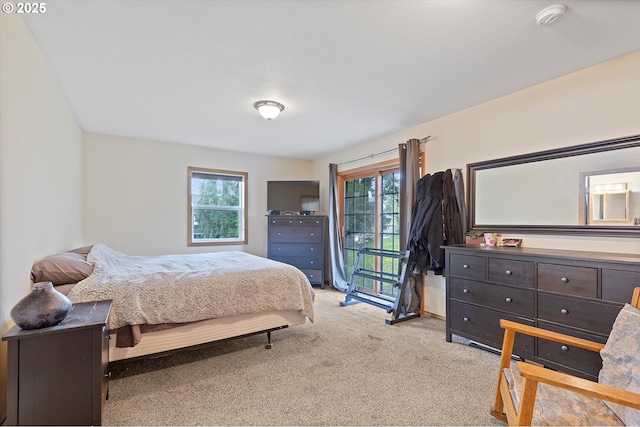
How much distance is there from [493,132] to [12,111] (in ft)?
12.3

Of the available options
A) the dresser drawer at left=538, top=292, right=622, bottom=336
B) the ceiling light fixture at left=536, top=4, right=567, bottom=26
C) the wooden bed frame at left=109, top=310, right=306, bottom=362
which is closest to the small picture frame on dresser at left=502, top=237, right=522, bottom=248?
the dresser drawer at left=538, top=292, right=622, bottom=336

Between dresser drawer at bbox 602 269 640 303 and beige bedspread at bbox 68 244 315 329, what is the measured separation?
2.15 meters

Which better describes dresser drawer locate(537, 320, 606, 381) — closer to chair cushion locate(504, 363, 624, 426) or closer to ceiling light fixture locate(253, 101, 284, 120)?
chair cushion locate(504, 363, 624, 426)

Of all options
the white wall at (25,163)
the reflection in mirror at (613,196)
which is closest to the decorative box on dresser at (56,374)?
the white wall at (25,163)

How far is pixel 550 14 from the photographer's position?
67.1 inches

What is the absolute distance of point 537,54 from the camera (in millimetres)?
2145

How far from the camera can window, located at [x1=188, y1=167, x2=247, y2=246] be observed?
4773 millimetres

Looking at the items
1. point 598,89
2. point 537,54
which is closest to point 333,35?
point 537,54

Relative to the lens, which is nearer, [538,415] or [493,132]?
[538,415]

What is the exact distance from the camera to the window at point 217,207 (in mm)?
4773

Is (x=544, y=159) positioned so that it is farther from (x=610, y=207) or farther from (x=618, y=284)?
(x=618, y=284)

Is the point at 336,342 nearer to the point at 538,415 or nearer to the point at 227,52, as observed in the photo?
the point at 538,415

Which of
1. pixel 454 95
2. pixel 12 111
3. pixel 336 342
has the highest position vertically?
pixel 454 95

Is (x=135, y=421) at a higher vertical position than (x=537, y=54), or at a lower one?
lower
